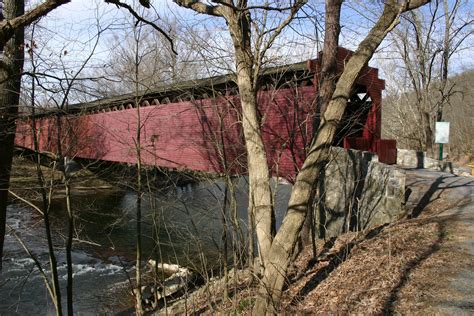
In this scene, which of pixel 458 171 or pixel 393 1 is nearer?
pixel 393 1

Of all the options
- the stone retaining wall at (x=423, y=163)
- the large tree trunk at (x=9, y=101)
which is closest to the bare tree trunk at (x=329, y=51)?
the large tree trunk at (x=9, y=101)

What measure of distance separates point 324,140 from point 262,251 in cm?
125

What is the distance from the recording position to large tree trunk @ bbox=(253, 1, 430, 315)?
3.45m

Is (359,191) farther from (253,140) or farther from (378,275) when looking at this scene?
(253,140)

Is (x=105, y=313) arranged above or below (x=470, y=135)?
below

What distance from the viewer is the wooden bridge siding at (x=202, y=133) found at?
734 cm

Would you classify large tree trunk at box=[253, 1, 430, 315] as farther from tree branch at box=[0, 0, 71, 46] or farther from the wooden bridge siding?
tree branch at box=[0, 0, 71, 46]

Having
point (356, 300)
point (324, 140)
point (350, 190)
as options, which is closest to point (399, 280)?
point (356, 300)

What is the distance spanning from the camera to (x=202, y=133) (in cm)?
955

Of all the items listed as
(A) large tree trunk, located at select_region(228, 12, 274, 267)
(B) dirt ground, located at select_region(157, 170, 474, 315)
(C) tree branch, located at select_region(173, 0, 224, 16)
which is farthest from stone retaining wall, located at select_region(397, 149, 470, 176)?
(C) tree branch, located at select_region(173, 0, 224, 16)

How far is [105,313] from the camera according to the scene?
23.8 ft

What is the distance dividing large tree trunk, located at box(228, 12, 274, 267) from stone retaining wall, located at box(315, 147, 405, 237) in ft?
10.5

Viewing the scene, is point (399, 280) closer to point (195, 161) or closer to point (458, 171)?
point (195, 161)

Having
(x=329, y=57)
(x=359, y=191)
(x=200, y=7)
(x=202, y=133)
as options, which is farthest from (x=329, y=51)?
(x=202, y=133)
